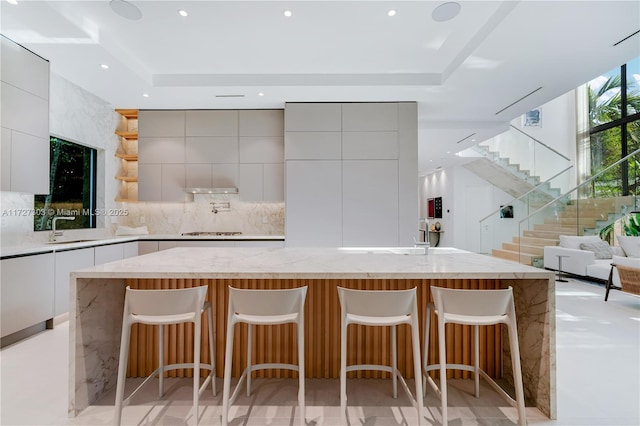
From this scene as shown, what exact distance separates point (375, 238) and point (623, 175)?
20.4 ft

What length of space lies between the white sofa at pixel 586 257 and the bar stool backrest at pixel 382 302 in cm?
480

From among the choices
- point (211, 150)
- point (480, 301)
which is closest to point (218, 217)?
point (211, 150)

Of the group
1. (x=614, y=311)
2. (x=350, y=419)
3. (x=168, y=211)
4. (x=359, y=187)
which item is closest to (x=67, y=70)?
(x=168, y=211)

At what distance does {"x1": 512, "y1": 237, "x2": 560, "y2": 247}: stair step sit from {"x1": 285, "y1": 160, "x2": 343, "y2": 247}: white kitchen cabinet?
5.09 metres

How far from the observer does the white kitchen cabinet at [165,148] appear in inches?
194

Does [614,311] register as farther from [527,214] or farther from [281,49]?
[281,49]

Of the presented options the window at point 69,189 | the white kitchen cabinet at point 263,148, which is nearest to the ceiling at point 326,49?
the white kitchen cabinet at point 263,148

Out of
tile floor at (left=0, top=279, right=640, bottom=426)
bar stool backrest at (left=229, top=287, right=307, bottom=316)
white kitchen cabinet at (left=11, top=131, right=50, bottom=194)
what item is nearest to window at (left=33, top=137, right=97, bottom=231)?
white kitchen cabinet at (left=11, top=131, right=50, bottom=194)

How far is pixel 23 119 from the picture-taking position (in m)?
3.15

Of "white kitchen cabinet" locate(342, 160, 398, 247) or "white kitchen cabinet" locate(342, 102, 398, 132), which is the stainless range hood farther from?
"white kitchen cabinet" locate(342, 102, 398, 132)

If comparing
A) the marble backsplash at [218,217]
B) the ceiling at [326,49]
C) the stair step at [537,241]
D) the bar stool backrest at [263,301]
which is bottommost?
the stair step at [537,241]

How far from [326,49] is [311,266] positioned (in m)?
2.57

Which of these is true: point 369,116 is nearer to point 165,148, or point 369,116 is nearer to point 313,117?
point 313,117

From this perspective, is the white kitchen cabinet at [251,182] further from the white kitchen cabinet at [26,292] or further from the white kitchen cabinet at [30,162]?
the white kitchen cabinet at [26,292]
